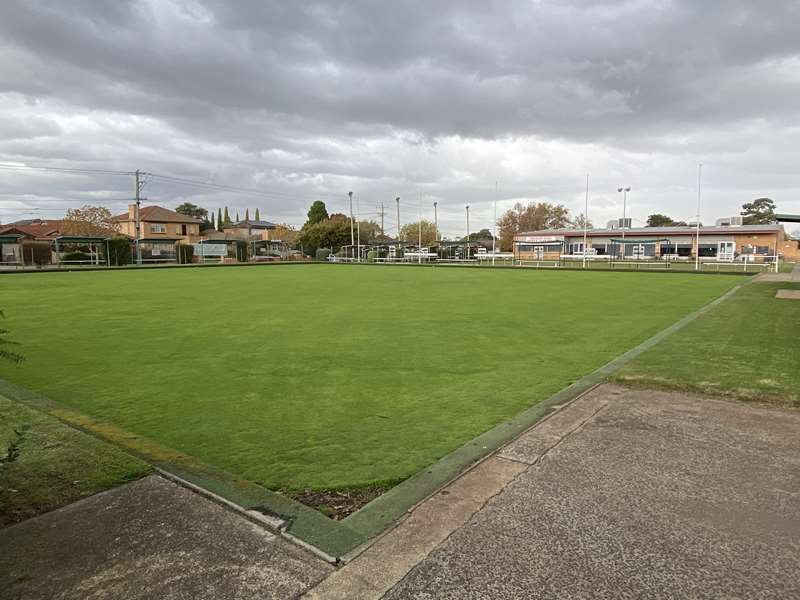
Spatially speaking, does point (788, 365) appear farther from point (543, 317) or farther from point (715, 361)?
point (543, 317)

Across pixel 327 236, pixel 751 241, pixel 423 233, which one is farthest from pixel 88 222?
pixel 751 241

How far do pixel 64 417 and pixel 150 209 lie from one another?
8754cm

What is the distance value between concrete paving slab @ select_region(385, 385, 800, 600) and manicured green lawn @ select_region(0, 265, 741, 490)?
0.94 metres

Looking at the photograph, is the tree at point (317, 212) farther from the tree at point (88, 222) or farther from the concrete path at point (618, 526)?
the concrete path at point (618, 526)

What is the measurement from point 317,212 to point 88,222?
4230cm

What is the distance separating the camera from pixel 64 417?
15.5 ft

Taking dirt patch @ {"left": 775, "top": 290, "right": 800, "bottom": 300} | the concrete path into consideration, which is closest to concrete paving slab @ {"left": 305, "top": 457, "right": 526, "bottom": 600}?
the concrete path

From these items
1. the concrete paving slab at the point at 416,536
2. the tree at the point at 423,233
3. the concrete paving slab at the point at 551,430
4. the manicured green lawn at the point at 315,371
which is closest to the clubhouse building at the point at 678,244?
the tree at the point at 423,233

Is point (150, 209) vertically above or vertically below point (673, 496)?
above

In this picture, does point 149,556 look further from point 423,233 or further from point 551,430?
point 423,233

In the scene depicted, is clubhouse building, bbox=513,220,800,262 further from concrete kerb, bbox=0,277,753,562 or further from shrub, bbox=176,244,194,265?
concrete kerb, bbox=0,277,753,562

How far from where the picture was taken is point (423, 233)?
4141 inches

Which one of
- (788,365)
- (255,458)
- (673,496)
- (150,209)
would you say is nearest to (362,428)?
(255,458)

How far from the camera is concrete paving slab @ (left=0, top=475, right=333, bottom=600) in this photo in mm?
2254
